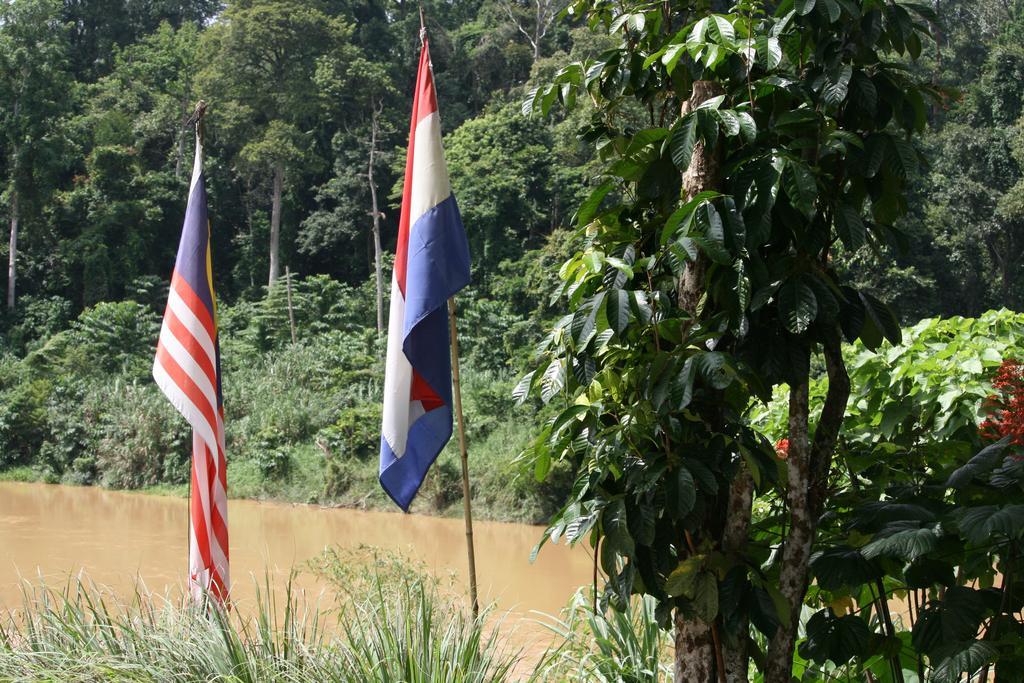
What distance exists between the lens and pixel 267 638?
8.60 ft

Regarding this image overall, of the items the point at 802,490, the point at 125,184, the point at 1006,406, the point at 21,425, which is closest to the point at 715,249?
the point at 802,490

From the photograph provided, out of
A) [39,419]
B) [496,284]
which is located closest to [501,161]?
[496,284]

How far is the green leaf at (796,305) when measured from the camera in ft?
6.27

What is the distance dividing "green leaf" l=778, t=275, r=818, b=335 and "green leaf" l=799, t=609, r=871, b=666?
570 millimetres

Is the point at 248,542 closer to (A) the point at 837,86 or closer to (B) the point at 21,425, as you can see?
(B) the point at 21,425

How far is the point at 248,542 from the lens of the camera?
1361cm

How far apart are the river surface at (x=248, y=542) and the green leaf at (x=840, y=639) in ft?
23.6

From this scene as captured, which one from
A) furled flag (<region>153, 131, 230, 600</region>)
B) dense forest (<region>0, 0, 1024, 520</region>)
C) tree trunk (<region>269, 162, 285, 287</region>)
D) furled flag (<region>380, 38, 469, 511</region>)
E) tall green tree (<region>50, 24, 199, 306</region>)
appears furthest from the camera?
tree trunk (<region>269, 162, 285, 287</region>)

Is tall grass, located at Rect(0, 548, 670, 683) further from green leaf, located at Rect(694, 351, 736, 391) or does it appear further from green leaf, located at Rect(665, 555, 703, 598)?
green leaf, located at Rect(694, 351, 736, 391)

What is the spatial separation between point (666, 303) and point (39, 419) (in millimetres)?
19955

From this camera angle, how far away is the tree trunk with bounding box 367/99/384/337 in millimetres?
23000

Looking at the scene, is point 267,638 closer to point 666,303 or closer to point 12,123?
point 666,303

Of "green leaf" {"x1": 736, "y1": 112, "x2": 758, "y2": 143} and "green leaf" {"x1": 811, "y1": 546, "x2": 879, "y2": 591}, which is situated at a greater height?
"green leaf" {"x1": 736, "y1": 112, "x2": 758, "y2": 143}

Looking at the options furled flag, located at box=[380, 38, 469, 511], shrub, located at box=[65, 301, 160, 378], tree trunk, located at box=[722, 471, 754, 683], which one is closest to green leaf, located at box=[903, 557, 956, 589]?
tree trunk, located at box=[722, 471, 754, 683]
